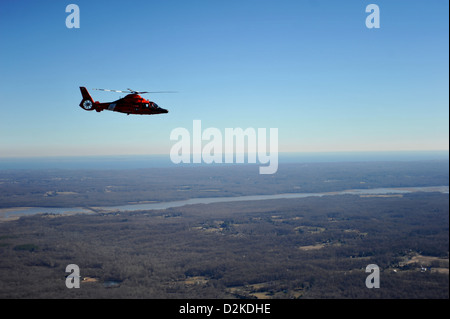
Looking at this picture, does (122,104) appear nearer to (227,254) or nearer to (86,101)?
(86,101)

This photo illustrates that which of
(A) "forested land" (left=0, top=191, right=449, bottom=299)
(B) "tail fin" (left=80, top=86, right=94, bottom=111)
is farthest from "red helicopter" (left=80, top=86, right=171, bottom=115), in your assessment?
(A) "forested land" (left=0, top=191, right=449, bottom=299)

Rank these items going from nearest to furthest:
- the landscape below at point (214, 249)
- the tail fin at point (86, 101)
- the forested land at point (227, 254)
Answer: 1. the tail fin at point (86, 101)
2. the forested land at point (227, 254)
3. the landscape below at point (214, 249)

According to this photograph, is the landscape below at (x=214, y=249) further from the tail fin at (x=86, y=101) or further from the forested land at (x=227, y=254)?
the tail fin at (x=86, y=101)

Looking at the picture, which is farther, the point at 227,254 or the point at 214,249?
the point at 214,249

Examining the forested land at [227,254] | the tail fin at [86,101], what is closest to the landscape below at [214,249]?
the forested land at [227,254]

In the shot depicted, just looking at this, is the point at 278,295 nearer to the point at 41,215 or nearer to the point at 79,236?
the point at 79,236

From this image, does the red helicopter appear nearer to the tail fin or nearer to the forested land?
the tail fin

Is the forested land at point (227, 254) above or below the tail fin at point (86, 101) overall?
below

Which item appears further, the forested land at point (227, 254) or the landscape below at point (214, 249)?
the landscape below at point (214, 249)

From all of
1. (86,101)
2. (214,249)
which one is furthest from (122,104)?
(214,249)

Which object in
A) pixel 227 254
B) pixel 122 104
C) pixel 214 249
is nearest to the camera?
pixel 122 104
